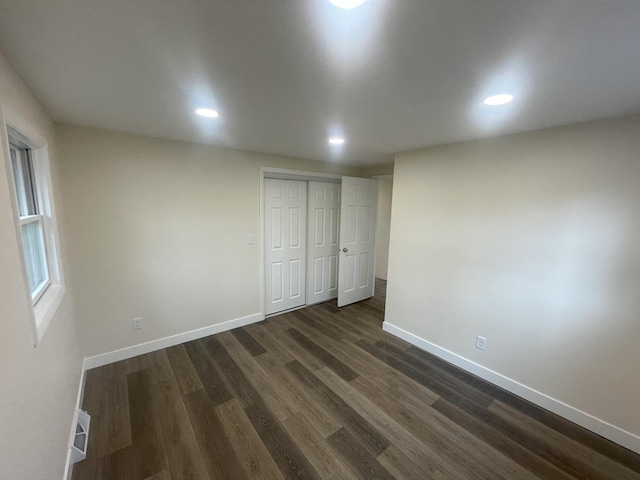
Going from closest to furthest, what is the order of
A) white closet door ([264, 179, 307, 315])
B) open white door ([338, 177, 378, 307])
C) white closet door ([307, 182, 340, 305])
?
1. white closet door ([264, 179, 307, 315])
2. open white door ([338, 177, 378, 307])
3. white closet door ([307, 182, 340, 305])

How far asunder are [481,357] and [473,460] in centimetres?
101

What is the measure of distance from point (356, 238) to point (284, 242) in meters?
1.11

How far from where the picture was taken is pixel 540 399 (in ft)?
6.88

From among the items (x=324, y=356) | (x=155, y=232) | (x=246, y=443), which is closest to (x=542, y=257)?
(x=324, y=356)

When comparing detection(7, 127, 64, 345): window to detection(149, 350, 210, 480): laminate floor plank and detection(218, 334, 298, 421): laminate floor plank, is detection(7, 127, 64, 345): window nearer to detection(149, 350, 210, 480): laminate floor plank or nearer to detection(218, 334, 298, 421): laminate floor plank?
detection(149, 350, 210, 480): laminate floor plank

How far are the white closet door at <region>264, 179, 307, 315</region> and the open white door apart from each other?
59 centimetres

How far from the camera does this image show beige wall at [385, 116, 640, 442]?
A: 67.7 inches

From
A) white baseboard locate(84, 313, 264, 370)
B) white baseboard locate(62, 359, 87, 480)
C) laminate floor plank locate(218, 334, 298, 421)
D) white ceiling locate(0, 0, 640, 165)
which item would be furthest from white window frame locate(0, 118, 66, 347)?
laminate floor plank locate(218, 334, 298, 421)

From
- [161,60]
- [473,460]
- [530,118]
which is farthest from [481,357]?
[161,60]

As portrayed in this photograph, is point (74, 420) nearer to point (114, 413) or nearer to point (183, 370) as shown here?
point (114, 413)

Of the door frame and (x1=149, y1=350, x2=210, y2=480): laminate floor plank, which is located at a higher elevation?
the door frame

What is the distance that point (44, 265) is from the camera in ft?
5.71

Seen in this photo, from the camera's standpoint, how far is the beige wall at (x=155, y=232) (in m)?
2.24

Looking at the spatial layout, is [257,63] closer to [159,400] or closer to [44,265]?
Result: [44,265]
